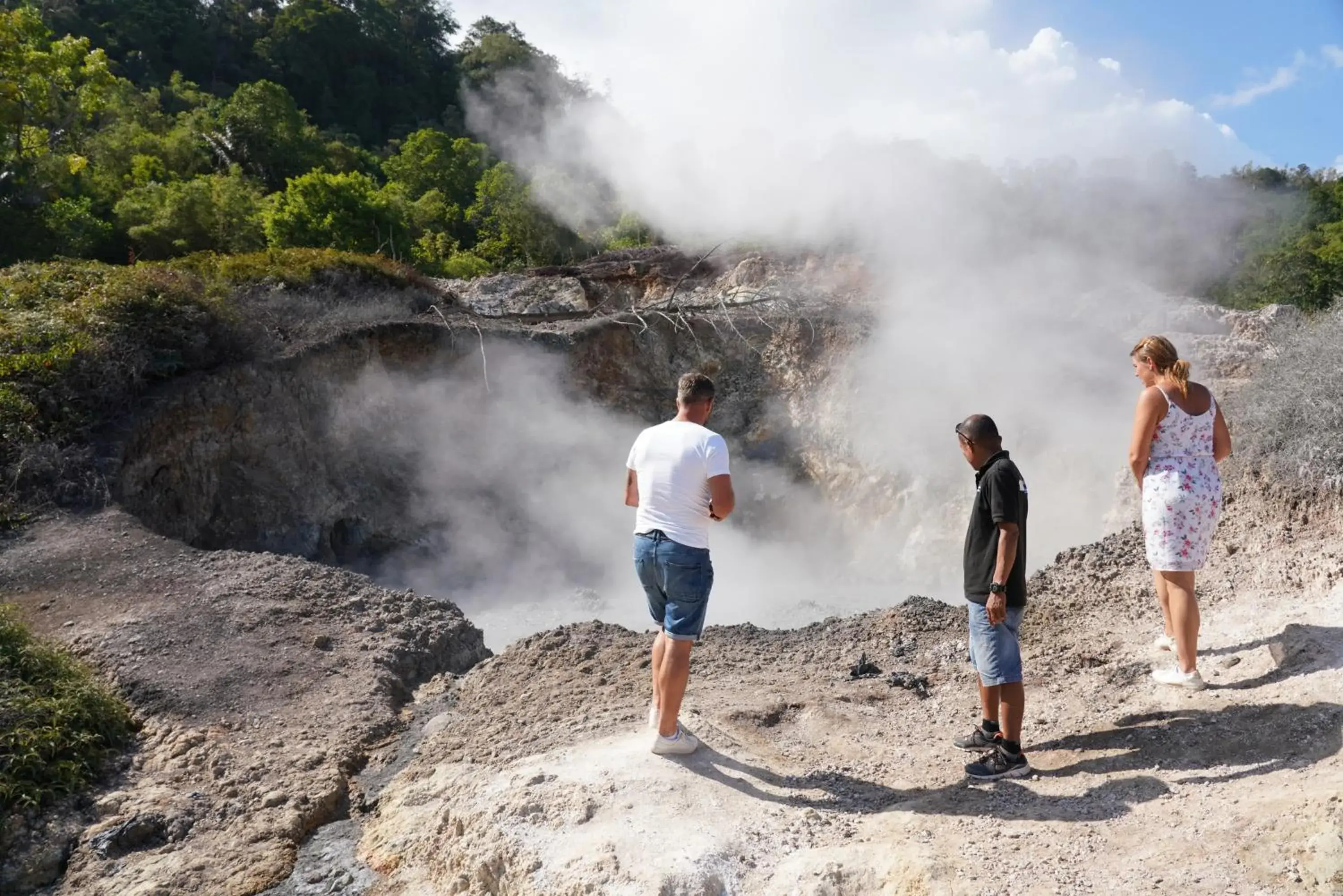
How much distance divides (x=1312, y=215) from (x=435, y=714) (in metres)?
34.5

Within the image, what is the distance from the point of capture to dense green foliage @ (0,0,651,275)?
48.6ft

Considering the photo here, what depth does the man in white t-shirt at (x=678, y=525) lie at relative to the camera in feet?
10.9

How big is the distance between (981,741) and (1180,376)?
5.81 feet

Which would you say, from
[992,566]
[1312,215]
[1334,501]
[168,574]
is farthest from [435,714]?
[1312,215]

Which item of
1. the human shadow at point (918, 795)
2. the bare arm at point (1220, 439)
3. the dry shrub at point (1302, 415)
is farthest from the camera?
the dry shrub at point (1302, 415)

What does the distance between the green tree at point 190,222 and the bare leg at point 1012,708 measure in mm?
17123

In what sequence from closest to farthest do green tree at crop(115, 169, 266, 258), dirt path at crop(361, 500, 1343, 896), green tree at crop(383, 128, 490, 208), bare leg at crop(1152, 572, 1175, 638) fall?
dirt path at crop(361, 500, 1343, 896), bare leg at crop(1152, 572, 1175, 638), green tree at crop(115, 169, 266, 258), green tree at crop(383, 128, 490, 208)

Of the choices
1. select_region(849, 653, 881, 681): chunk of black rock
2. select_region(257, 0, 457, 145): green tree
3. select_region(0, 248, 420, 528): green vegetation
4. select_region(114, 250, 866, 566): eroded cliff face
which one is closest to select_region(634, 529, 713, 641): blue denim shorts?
select_region(849, 653, 881, 681): chunk of black rock

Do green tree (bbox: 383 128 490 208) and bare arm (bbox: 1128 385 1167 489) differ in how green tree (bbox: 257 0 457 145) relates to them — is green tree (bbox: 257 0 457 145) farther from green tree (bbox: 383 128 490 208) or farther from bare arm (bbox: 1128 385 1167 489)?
bare arm (bbox: 1128 385 1167 489)

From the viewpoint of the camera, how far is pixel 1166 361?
379 centimetres

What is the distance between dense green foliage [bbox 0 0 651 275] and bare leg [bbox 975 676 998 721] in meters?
13.3

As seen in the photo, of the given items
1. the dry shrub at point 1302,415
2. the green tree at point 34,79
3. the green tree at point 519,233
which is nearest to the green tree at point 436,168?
the green tree at point 519,233

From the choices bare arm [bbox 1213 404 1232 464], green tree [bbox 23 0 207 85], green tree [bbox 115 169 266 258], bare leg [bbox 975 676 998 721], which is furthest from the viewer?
green tree [bbox 23 0 207 85]

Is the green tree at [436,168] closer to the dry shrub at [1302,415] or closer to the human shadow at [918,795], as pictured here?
the dry shrub at [1302,415]
